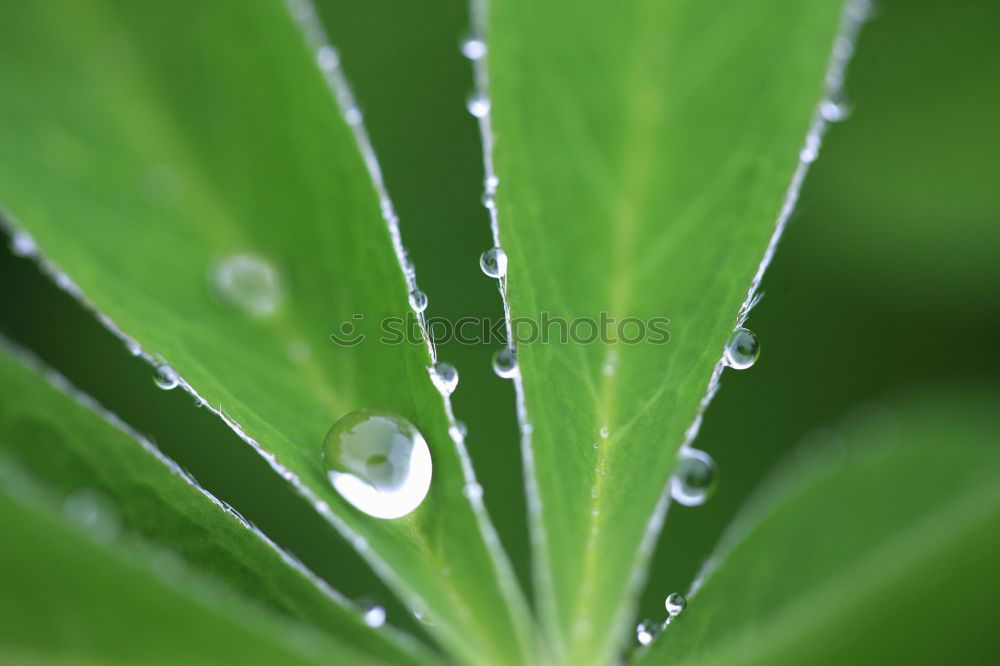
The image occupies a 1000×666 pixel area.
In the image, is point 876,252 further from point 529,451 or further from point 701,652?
point 701,652

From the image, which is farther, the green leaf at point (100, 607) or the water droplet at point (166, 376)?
the water droplet at point (166, 376)

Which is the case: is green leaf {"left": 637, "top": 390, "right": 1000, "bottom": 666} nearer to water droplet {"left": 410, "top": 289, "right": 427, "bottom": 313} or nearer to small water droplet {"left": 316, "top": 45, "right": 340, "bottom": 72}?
water droplet {"left": 410, "top": 289, "right": 427, "bottom": 313}

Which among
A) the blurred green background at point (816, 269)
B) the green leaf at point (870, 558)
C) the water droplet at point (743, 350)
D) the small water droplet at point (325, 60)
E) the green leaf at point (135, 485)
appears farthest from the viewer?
the blurred green background at point (816, 269)

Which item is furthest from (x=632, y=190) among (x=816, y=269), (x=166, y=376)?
(x=816, y=269)

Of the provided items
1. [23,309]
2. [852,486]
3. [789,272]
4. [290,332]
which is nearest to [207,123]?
[290,332]

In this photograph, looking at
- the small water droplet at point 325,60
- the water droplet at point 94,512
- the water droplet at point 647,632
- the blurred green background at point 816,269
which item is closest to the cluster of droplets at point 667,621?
the water droplet at point 647,632

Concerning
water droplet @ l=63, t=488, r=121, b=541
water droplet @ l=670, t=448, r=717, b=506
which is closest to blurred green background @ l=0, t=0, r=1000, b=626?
water droplet @ l=670, t=448, r=717, b=506

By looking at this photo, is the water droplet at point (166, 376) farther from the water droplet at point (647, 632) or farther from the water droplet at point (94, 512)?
the water droplet at point (647, 632)
